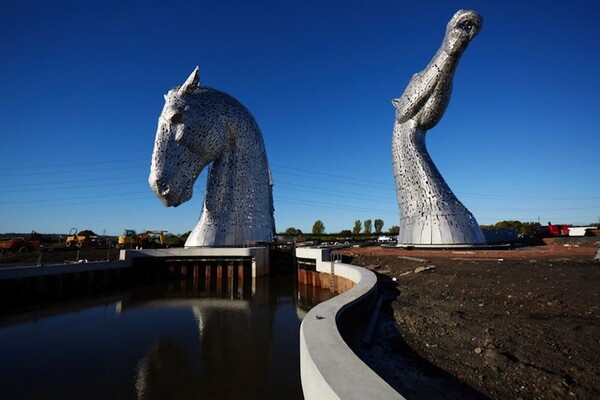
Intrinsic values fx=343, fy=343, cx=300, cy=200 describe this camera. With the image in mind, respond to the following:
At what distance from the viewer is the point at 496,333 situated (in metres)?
5.40

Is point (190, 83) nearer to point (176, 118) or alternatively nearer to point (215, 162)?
point (176, 118)

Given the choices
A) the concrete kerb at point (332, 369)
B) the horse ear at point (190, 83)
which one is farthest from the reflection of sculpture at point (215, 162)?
the concrete kerb at point (332, 369)

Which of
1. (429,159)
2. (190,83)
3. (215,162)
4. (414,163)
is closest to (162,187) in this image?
(215,162)

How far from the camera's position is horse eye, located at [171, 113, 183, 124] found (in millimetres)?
16228

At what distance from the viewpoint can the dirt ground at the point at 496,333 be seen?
4020mm

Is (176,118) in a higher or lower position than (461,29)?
lower

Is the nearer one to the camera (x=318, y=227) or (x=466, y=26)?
(x=466, y=26)

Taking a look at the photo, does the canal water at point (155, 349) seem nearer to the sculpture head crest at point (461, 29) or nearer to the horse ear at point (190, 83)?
the horse ear at point (190, 83)

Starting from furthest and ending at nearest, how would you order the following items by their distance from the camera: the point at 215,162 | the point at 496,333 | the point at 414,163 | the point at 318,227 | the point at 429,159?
the point at 318,227, the point at 215,162, the point at 429,159, the point at 414,163, the point at 496,333

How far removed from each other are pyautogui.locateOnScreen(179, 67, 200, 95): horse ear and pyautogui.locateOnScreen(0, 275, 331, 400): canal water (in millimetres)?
9856

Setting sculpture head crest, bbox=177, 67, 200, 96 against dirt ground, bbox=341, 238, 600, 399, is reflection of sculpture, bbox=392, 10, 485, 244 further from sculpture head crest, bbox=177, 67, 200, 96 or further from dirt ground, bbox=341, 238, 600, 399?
sculpture head crest, bbox=177, 67, 200, 96

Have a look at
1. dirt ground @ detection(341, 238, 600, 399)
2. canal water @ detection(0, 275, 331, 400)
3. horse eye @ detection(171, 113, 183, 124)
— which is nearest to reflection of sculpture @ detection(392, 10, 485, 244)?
dirt ground @ detection(341, 238, 600, 399)

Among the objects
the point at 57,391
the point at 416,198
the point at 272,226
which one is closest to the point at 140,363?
the point at 57,391

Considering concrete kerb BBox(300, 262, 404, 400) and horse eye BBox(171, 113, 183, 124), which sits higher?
horse eye BBox(171, 113, 183, 124)
